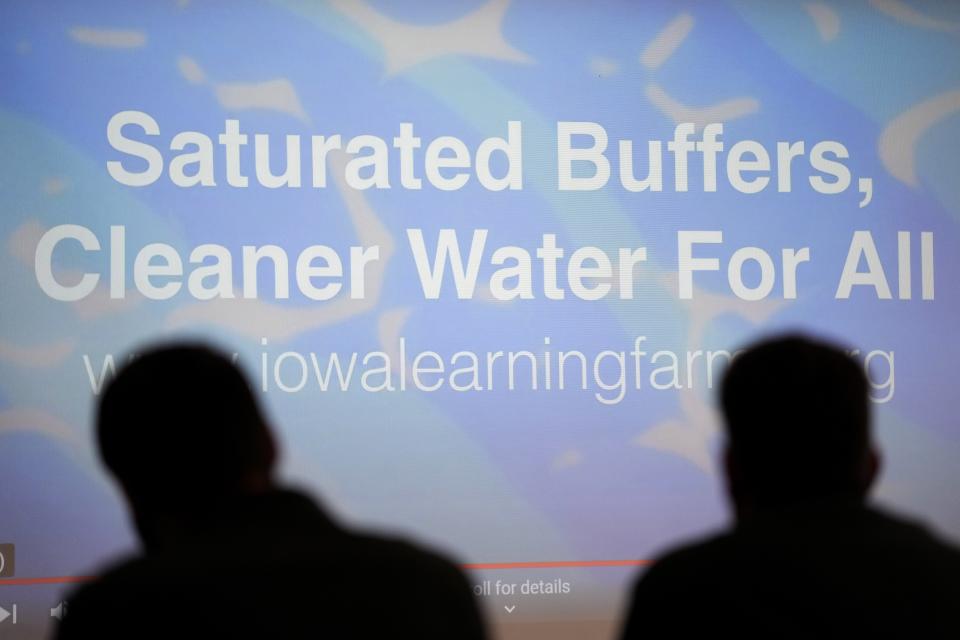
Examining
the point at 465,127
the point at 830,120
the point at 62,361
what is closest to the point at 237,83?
the point at 465,127

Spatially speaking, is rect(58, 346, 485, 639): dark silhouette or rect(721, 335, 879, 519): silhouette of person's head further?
rect(721, 335, 879, 519): silhouette of person's head

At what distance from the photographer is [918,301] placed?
3.51 metres

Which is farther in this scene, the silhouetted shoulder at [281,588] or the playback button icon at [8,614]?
the playback button icon at [8,614]

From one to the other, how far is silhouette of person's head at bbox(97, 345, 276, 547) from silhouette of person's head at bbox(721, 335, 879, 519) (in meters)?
0.62

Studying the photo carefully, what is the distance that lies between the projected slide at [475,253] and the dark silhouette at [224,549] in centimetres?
179

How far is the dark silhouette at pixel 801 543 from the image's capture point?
4.54 ft

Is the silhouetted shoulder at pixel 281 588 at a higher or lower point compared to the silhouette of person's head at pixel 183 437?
lower

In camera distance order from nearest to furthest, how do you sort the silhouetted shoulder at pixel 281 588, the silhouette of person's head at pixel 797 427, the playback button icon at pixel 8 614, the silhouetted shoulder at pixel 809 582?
the silhouetted shoulder at pixel 281 588, the silhouetted shoulder at pixel 809 582, the silhouette of person's head at pixel 797 427, the playback button icon at pixel 8 614

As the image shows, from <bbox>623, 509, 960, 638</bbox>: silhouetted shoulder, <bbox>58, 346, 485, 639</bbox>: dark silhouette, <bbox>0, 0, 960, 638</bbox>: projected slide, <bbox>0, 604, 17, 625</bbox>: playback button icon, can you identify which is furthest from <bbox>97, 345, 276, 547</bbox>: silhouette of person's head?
<bbox>0, 604, 17, 625</bbox>: playback button icon

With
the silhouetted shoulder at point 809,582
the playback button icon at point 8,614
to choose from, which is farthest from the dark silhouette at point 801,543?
the playback button icon at point 8,614

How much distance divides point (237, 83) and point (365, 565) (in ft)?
7.48

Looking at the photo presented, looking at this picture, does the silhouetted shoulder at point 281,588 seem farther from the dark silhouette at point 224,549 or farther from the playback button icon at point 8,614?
the playback button icon at point 8,614

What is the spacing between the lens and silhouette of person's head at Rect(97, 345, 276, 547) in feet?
4.63

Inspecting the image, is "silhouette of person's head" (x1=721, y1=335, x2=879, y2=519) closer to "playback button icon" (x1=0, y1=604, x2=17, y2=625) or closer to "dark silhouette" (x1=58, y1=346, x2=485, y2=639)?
"dark silhouette" (x1=58, y1=346, x2=485, y2=639)
